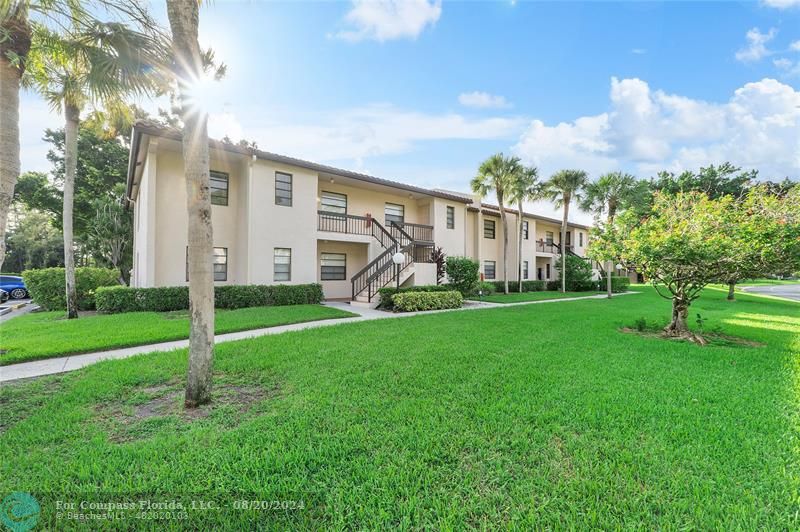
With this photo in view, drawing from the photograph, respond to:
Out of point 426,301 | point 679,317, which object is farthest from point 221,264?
point 679,317

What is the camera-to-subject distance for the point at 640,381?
4.94m

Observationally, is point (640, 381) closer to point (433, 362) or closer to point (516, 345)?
point (516, 345)

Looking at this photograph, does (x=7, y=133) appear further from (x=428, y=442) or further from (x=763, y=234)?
(x=763, y=234)

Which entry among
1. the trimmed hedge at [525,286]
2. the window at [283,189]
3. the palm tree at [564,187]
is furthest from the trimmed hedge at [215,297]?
the palm tree at [564,187]

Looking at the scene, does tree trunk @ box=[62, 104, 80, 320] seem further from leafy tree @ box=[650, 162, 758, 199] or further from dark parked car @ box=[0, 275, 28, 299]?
leafy tree @ box=[650, 162, 758, 199]

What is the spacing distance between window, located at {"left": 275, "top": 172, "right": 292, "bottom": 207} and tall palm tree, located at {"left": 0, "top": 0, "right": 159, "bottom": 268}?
921 centimetres

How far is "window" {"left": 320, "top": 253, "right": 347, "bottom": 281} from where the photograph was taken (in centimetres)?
1734

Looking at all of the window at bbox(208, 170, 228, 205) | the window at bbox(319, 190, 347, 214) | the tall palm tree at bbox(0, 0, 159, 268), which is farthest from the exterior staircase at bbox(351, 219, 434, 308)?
the tall palm tree at bbox(0, 0, 159, 268)

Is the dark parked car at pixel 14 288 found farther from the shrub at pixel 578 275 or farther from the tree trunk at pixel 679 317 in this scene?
the shrub at pixel 578 275

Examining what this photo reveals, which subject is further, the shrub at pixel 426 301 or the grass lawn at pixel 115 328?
the shrub at pixel 426 301

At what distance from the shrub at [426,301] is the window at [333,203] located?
644 cm

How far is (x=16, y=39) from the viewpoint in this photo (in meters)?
4.75

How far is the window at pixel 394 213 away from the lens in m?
19.1

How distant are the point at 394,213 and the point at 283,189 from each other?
689cm
